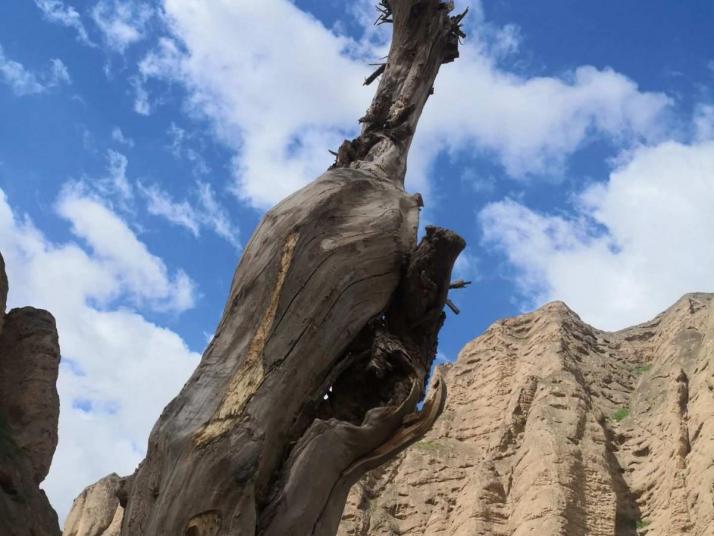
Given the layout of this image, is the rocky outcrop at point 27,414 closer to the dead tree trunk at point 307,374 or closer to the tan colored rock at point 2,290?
the tan colored rock at point 2,290

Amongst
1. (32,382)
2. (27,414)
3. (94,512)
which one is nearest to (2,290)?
(32,382)

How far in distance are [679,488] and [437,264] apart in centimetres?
1736

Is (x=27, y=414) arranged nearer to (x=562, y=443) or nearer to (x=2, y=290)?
(x=2, y=290)

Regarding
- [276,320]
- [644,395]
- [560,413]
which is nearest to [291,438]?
[276,320]

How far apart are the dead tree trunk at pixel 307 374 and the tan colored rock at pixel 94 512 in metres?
24.0

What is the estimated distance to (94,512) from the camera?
2650 centimetres

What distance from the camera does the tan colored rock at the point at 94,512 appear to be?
2605cm

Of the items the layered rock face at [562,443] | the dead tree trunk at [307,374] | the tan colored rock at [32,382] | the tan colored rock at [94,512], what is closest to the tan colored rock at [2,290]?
the tan colored rock at [32,382]

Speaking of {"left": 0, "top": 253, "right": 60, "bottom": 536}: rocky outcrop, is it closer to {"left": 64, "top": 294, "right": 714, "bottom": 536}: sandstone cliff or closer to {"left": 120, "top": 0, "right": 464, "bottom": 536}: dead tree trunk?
{"left": 64, "top": 294, "right": 714, "bottom": 536}: sandstone cliff

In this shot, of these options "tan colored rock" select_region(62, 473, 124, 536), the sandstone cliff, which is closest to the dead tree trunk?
the sandstone cliff

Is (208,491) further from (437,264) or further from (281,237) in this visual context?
(437,264)

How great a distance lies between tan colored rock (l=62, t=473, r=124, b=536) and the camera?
85.5 feet

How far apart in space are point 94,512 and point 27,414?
1169 centimetres

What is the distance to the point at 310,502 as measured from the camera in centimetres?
274
